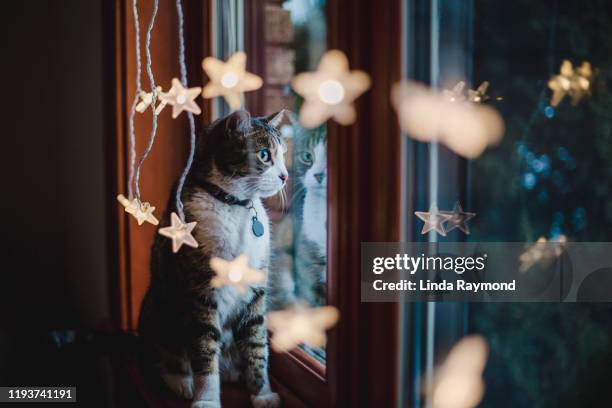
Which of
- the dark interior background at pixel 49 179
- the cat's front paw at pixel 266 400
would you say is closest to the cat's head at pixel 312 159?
the cat's front paw at pixel 266 400

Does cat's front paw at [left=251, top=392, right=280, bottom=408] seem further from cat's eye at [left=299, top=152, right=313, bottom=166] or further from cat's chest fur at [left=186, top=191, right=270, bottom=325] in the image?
cat's eye at [left=299, top=152, right=313, bottom=166]

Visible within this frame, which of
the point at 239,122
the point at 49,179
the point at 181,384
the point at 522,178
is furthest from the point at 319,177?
the point at 49,179

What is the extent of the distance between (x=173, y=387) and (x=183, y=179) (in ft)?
1.28

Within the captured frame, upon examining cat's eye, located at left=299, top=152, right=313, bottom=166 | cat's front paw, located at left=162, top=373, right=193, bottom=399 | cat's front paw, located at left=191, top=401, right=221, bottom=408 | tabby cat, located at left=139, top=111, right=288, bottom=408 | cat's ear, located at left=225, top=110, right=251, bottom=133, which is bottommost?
cat's front paw, located at left=162, top=373, right=193, bottom=399

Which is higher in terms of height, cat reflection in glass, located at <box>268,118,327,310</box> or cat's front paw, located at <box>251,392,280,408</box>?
cat reflection in glass, located at <box>268,118,327,310</box>

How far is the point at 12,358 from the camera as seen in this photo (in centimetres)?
145

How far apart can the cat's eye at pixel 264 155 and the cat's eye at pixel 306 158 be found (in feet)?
0.27

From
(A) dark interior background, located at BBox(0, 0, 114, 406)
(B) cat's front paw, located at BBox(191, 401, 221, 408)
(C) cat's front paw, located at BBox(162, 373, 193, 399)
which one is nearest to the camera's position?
(B) cat's front paw, located at BBox(191, 401, 221, 408)

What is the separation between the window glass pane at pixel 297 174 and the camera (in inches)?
29.4

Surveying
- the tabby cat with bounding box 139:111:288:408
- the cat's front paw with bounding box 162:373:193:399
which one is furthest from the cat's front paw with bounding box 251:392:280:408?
the cat's front paw with bounding box 162:373:193:399

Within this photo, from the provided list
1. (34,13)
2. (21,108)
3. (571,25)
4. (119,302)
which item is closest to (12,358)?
(119,302)

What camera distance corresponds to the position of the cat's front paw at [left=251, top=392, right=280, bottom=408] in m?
0.75

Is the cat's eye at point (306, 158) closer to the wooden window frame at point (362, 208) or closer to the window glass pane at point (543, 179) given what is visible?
the wooden window frame at point (362, 208)

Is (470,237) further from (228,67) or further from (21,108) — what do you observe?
(21,108)
